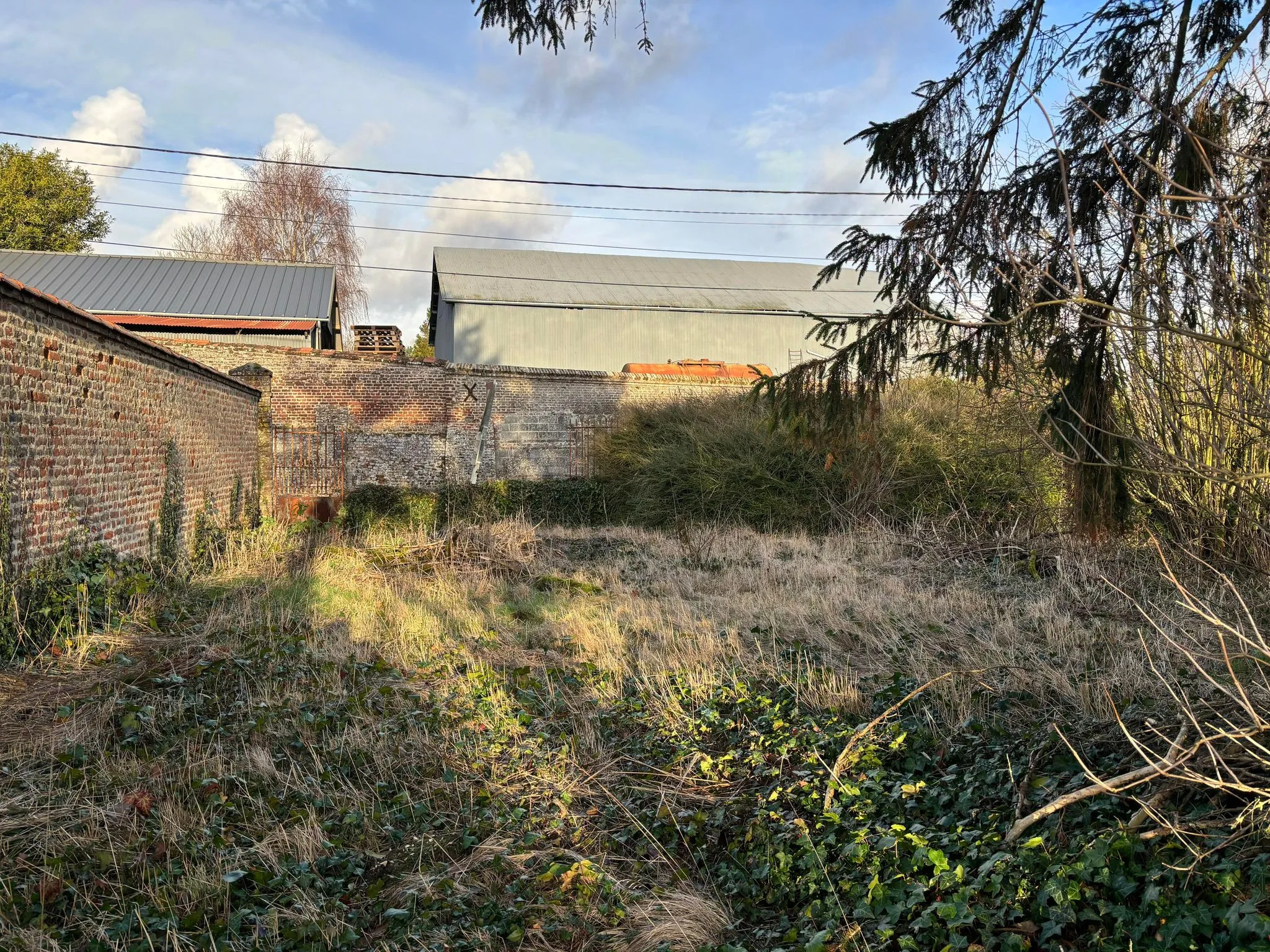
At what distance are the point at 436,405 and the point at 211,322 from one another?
7.68m

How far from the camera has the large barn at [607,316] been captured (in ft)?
84.2

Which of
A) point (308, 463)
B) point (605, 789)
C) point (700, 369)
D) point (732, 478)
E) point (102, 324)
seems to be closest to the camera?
point (605, 789)

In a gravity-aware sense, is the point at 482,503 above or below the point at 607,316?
below

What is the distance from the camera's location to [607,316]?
26.2 m

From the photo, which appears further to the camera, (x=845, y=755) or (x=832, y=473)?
(x=832, y=473)

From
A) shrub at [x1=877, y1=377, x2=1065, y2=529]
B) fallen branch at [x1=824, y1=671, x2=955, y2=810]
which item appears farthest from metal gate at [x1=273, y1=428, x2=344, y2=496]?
fallen branch at [x1=824, y1=671, x2=955, y2=810]

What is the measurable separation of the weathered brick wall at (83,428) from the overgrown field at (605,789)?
38.4 inches

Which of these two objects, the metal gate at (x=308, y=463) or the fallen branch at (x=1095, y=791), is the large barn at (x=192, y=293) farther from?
the fallen branch at (x=1095, y=791)

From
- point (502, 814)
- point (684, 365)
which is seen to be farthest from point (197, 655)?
point (684, 365)

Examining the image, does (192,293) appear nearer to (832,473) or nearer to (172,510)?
(172,510)

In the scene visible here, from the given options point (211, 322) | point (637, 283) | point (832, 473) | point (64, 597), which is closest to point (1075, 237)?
point (64, 597)

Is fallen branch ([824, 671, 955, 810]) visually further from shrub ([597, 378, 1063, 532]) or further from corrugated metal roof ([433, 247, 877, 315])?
corrugated metal roof ([433, 247, 877, 315])

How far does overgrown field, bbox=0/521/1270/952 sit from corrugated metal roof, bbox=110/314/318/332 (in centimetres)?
1557

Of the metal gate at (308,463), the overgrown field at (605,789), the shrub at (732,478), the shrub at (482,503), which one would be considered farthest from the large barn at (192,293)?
the overgrown field at (605,789)
